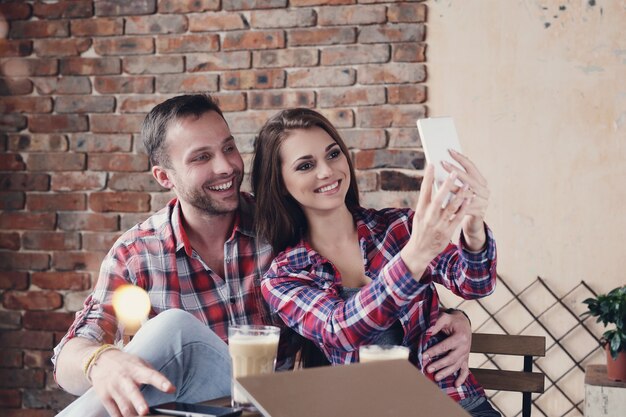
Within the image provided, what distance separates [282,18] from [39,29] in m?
0.95

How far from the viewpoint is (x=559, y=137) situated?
2.64m

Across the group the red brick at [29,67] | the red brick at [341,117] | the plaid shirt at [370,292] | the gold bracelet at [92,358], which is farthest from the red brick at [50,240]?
the gold bracelet at [92,358]

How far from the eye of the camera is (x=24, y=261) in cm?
297

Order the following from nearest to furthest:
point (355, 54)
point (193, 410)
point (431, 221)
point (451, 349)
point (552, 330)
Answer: point (193, 410) < point (431, 221) < point (451, 349) < point (552, 330) < point (355, 54)

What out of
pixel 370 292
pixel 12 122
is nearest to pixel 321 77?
pixel 12 122

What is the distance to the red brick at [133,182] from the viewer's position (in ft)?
9.45

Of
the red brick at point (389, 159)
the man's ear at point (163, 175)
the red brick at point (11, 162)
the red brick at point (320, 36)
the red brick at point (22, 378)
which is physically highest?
the red brick at point (320, 36)

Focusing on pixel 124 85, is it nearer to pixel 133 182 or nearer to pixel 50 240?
pixel 133 182

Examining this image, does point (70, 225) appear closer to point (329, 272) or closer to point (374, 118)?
point (374, 118)

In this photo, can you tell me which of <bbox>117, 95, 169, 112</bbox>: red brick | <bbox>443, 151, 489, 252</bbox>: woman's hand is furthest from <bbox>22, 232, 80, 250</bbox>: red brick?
<bbox>443, 151, 489, 252</bbox>: woman's hand

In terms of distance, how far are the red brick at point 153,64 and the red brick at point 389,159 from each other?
2.47 feet

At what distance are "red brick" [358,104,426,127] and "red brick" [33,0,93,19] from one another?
3.68 ft

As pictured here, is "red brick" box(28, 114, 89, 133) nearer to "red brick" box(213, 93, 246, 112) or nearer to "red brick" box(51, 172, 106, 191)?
"red brick" box(51, 172, 106, 191)

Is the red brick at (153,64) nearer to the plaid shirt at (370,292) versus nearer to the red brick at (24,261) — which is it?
the red brick at (24,261)
